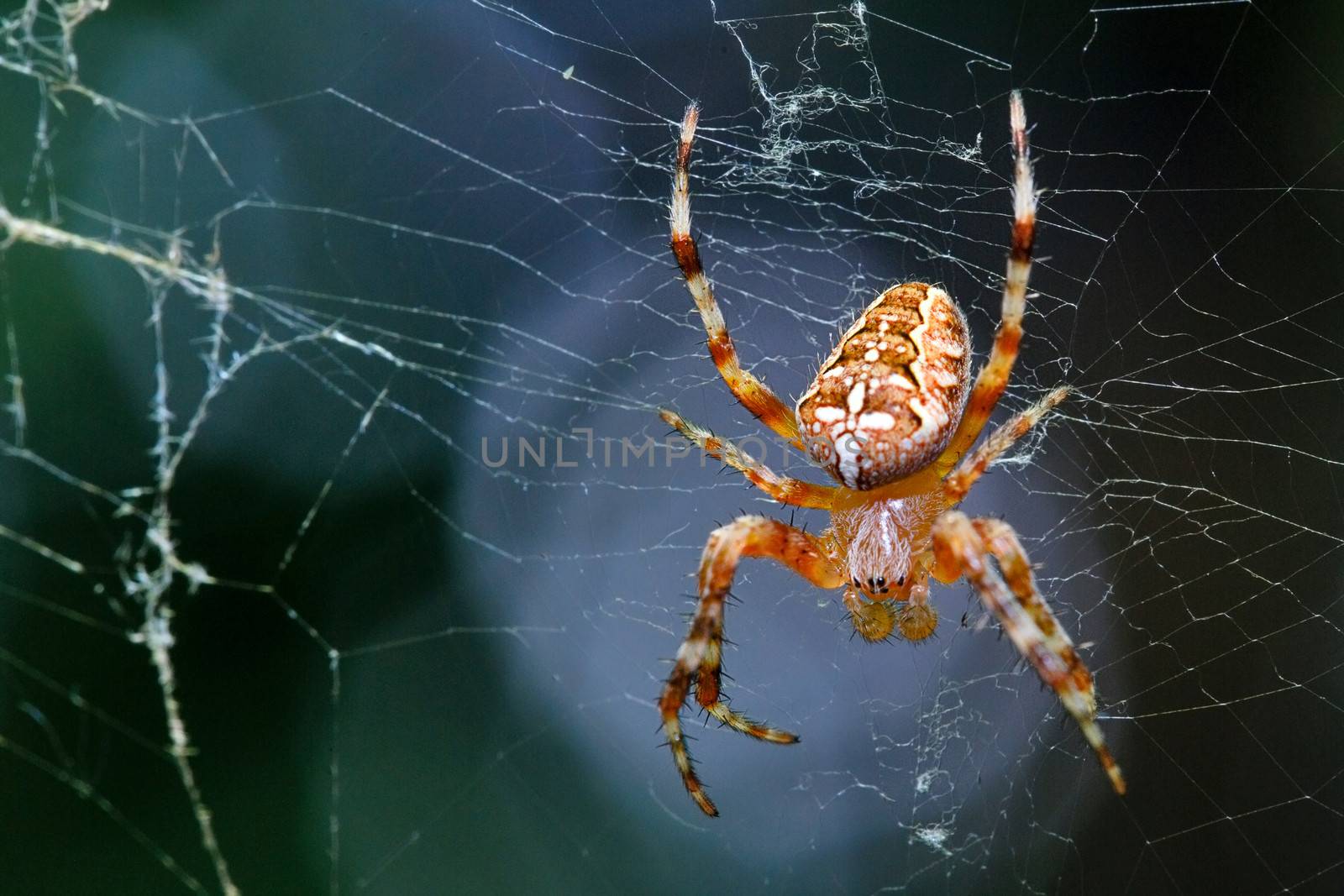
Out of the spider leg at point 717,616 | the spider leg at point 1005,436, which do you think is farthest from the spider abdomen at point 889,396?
the spider leg at point 717,616

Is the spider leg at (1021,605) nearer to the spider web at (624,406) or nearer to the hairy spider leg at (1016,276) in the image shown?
the hairy spider leg at (1016,276)

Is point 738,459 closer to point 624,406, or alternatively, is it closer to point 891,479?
point 891,479

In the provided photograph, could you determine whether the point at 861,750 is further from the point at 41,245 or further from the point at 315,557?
the point at 41,245

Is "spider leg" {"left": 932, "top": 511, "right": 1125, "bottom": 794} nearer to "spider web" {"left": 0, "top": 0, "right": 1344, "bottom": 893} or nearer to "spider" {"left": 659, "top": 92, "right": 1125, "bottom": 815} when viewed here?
"spider" {"left": 659, "top": 92, "right": 1125, "bottom": 815}

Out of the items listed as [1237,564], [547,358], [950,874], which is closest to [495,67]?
[547,358]

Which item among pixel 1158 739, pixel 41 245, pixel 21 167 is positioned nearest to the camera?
pixel 21 167

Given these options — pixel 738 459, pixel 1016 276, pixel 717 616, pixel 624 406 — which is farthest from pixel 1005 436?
pixel 624 406
